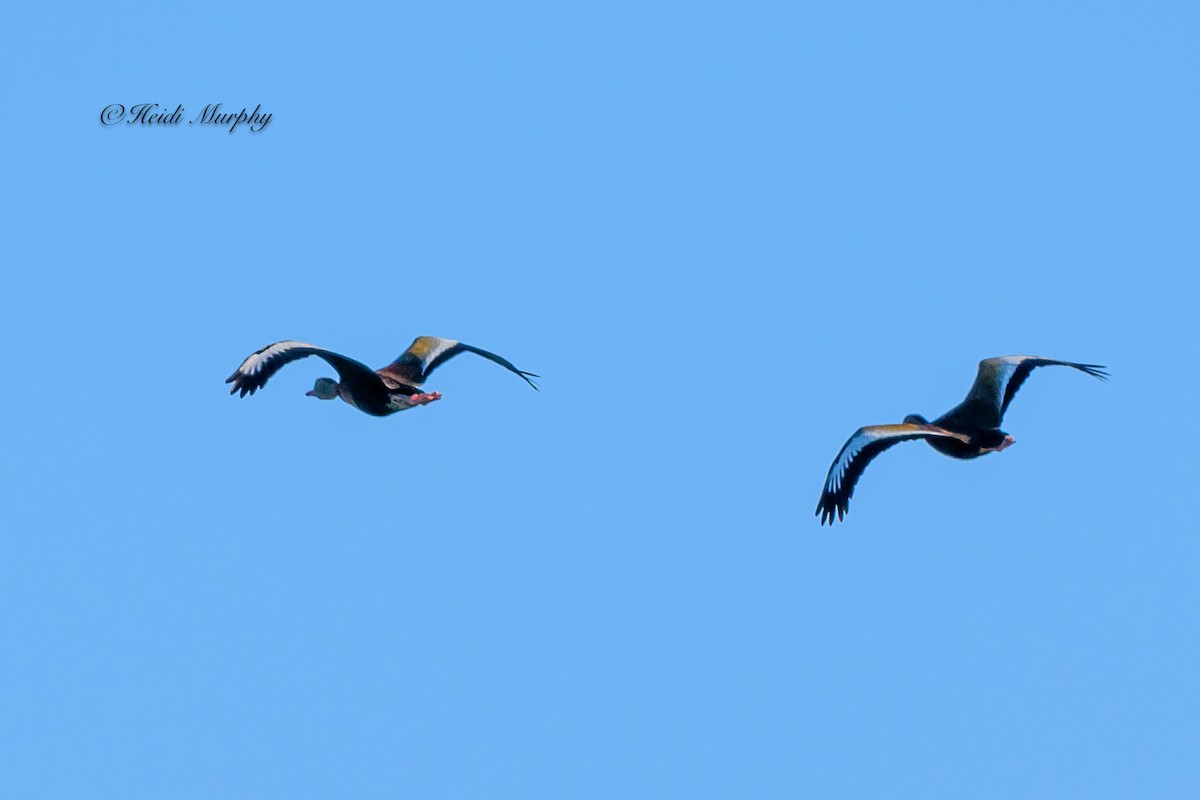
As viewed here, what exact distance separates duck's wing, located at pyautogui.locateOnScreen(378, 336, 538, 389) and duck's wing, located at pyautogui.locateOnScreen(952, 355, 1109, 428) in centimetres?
671

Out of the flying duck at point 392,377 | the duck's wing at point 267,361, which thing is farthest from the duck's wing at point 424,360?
the duck's wing at point 267,361

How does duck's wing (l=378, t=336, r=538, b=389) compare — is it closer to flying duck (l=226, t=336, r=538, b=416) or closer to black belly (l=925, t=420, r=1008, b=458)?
flying duck (l=226, t=336, r=538, b=416)

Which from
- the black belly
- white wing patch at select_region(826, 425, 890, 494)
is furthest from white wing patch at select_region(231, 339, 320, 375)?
the black belly

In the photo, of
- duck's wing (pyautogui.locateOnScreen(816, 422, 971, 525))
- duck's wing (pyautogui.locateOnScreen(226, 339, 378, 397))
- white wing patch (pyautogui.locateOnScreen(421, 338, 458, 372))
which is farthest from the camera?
white wing patch (pyautogui.locateOnScreen(421, 338, 458, 372))

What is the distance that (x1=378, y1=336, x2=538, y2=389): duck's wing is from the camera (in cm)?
3209

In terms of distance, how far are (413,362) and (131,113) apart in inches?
388

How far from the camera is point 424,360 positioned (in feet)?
107

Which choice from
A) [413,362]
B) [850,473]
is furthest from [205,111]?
[850,473]

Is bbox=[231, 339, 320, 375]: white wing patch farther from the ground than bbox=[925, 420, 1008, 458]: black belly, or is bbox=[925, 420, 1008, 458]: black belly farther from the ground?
bbox=[925, 420, 1008, 458]: black belly

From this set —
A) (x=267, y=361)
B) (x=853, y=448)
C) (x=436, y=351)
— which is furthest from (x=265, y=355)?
(x=853, y=448)

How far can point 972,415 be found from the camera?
31984 mm

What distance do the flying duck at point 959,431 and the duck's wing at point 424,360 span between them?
16.1 ft

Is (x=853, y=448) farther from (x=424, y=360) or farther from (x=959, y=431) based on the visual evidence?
(x=424, y=360)

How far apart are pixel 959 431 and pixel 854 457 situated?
7.87 ft
